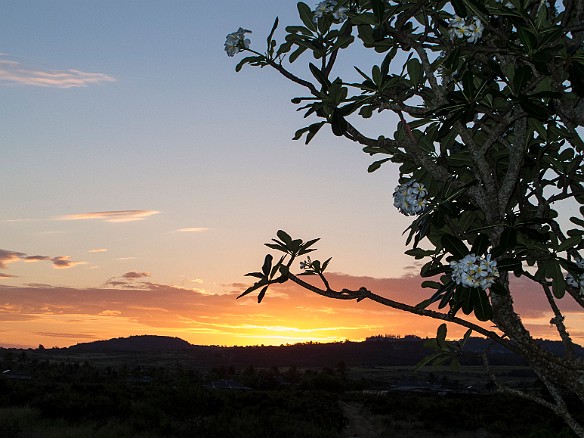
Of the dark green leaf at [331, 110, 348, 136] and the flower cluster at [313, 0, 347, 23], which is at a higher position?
the flower cluster at [313, 0, 347, 23]

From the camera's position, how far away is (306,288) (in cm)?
362

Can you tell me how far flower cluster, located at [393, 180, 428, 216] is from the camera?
3.76 meters

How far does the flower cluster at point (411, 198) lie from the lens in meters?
3.76

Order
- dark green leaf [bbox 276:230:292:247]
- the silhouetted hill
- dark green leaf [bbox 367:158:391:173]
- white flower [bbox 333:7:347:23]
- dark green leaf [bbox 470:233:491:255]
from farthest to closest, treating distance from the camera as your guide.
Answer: the silhouetted hill, dark green leaf [bbox 367:158:391:173], white flower [bbox 333:7:347:23], dark green leaf [bbox 276:230:292:247], dark green leaf [bbox 470:233:491:255]

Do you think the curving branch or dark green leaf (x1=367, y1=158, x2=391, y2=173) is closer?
the curving branch

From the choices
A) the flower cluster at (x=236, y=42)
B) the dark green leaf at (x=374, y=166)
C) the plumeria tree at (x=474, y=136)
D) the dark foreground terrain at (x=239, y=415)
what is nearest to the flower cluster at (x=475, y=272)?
the plumeria tree at (x=474, y=136)

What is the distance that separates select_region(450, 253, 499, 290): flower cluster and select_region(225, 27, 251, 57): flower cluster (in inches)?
86.0

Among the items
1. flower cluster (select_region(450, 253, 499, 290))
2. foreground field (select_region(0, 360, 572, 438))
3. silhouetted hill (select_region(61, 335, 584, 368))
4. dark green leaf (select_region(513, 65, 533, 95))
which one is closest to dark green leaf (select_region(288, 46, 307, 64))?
dark green leaf (select_region(513, 65, 533, 95))

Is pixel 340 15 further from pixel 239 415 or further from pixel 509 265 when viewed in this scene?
pixel 239 415

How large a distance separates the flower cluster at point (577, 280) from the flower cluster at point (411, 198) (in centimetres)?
107

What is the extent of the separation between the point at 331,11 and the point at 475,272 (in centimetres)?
196

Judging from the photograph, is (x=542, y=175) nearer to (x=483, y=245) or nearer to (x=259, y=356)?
(x=483, y=245)

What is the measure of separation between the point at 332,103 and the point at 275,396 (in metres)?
43.3

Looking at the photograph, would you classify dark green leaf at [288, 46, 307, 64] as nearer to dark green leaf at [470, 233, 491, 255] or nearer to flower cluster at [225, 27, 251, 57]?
flower cluster at [225, 27, 251, 57]
